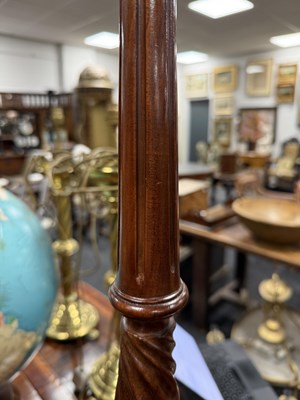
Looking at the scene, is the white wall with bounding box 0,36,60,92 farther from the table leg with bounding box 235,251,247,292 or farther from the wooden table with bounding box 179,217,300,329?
the table leg with bounding box 235,251,247,292

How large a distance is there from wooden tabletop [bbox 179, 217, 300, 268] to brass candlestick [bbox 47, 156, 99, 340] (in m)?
0.72

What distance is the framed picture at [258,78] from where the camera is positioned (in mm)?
516

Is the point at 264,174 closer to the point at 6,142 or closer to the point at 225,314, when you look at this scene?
the point at 225,314

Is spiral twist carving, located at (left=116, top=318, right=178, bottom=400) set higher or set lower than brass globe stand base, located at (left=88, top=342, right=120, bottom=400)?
higher

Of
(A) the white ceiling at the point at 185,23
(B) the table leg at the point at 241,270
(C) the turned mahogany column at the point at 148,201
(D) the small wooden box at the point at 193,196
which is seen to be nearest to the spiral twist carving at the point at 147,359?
(C) the turned mahogany column at the point at 148,201

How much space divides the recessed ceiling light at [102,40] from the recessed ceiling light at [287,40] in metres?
0.21

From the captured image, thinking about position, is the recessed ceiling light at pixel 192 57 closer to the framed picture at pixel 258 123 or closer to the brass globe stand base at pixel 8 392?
the framed picture at pixel 258 123

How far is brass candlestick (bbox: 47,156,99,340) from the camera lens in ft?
2.43

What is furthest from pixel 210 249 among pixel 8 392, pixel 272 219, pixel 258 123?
pixel 8 392

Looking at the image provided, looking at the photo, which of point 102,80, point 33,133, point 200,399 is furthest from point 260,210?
point 33,133

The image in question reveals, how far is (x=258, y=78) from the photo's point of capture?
58 cm

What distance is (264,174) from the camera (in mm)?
4102

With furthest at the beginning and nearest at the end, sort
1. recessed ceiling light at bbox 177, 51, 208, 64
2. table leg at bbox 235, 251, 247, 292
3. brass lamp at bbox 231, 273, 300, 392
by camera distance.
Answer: table leg at bbox 235, 251, 247, 292 → brass lamp at bbox 231, 273, 300, 392 → recessed ceiling light at bbox 177, 51, 208, 64

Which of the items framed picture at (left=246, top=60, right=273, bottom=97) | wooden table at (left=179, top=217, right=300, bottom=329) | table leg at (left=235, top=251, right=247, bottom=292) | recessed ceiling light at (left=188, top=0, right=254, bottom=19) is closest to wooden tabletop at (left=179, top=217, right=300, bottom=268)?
wooden table at (left=179, top=217, right=300, bottom=329)
